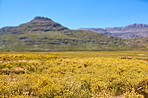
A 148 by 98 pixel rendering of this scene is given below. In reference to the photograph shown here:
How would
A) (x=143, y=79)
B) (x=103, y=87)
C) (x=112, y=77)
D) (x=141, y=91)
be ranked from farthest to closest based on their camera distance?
(x=112, y=77), (x=143, y=79), (x=141, y=91), (x=103, y=87)

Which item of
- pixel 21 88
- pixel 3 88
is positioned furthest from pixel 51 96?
pixel 3 88

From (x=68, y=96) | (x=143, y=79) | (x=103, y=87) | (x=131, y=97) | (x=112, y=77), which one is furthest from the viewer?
(x=112, y=77)

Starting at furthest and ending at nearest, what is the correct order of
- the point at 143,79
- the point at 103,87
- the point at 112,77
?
the point at 112,77, the point at 143,79, the point at 103,87

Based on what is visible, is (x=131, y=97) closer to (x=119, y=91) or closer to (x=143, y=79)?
(x=119, y=91)

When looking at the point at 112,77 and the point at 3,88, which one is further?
the point at 112,77

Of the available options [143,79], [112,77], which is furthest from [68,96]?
[143,79]

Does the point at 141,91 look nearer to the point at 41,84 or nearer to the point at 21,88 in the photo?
the point at 41,84

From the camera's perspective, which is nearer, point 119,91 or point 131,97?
point 131,97

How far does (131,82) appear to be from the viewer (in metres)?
8.46

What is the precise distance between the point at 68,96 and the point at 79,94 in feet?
2.27

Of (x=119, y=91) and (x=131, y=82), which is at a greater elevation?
(x=131, y=82)

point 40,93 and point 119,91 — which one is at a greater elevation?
point 40,93

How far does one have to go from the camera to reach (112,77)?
9805 millimetres

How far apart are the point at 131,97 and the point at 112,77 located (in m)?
3.60
